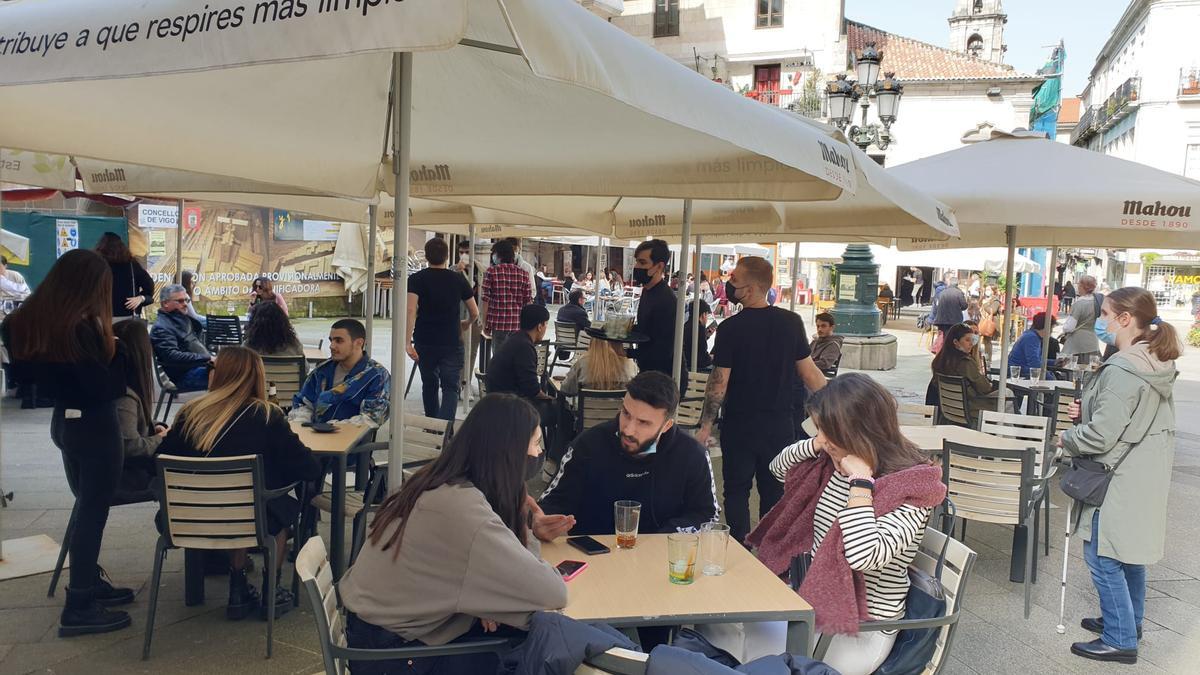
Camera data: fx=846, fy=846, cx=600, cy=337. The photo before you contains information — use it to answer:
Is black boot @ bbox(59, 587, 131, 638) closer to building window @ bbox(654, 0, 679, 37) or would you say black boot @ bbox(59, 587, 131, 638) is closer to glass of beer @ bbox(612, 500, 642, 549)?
glass of beer @ bbox(612, 500, 642, 549)

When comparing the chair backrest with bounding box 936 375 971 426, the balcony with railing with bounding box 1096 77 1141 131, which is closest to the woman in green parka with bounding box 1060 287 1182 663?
the chair backrest with bounding box 936 375 971 426

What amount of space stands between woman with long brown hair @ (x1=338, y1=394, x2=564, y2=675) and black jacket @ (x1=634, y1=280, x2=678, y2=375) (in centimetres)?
379

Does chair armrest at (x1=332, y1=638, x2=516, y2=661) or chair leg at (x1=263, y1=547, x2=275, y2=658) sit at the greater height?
chair armrest at (x1=332, y1=638, x2=516, y2=661)

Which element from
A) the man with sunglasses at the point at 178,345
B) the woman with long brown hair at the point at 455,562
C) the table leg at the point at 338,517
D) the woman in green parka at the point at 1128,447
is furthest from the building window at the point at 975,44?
the woman with long brown hair at the point at 455,562

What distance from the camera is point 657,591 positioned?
2596 mm

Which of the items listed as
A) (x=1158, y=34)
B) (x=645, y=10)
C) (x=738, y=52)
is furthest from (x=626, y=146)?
(x=1158, y=34)

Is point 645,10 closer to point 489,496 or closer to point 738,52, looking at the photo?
point 738,52

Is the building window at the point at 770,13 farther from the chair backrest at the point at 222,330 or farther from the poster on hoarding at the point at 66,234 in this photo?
the chair backrest at the point at 222,330

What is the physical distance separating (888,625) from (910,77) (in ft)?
142

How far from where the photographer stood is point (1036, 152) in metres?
6.20

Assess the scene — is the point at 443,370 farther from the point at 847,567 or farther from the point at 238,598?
the point at 847,567

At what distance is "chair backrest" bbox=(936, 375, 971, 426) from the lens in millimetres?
7309

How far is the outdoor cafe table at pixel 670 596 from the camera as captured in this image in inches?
95.9

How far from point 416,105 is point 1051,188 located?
162 inches
